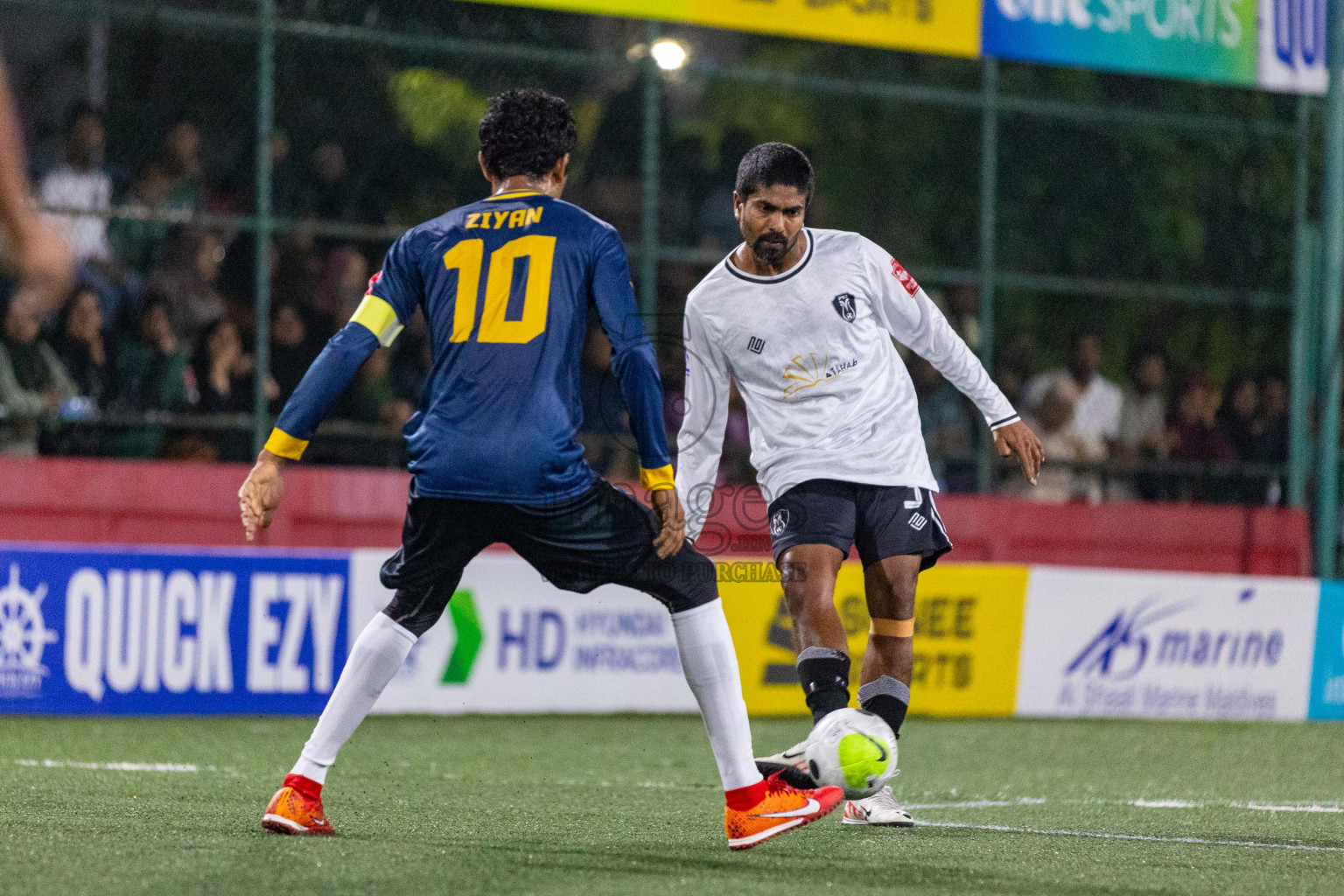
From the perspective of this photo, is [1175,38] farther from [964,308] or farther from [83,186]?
[83,186]

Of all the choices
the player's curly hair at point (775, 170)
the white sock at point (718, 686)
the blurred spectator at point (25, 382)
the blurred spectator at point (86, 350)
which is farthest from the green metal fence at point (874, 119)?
the white sock at point (718, 686)

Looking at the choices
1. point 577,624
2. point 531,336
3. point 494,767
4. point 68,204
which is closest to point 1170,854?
point 531,336

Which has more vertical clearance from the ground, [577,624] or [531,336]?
[531,336]

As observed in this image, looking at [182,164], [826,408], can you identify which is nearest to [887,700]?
[826,408]

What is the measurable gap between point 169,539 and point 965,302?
5652 millimetres

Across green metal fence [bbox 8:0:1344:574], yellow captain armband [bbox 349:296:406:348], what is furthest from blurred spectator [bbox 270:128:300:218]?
yellow captain armband [bbox 349:296:406:348]

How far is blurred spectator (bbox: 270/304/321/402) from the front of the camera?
11.1 m

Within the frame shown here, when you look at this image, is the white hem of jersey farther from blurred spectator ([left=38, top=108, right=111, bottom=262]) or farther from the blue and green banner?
the blue and green banner

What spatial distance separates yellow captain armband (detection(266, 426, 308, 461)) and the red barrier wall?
5.94 metres

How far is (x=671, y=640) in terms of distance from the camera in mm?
10781

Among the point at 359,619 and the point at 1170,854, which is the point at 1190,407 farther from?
the point at 1170,854

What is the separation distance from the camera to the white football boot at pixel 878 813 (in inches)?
236

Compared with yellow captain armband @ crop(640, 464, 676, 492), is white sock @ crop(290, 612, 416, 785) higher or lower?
lower

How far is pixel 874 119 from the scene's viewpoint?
44.3 feet
